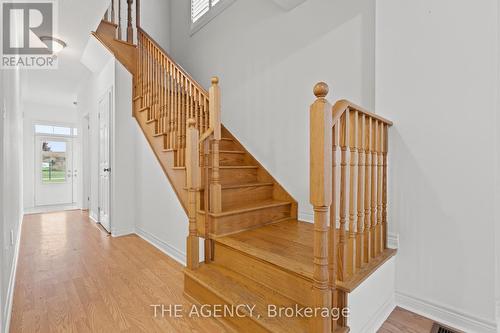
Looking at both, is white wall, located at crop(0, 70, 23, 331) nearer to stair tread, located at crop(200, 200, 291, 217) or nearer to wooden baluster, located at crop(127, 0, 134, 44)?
stair tread, located at crop(200, 200, 291, 217)

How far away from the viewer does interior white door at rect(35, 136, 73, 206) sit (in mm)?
6598

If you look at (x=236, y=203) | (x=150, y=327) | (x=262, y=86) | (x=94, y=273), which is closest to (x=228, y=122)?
(x=262, y=86)

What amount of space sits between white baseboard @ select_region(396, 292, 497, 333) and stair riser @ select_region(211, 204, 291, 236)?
3.84 ft

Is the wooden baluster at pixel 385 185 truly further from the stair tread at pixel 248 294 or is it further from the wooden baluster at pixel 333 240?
the stair tread at pixel 248 294

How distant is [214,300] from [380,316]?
108 centimetres

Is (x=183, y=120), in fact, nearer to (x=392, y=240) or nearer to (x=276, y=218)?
(x=276, y=218)

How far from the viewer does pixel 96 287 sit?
2104 mm

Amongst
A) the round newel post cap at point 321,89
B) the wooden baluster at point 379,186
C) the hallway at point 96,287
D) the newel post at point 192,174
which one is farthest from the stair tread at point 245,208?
the round newel post cap at point 321,89

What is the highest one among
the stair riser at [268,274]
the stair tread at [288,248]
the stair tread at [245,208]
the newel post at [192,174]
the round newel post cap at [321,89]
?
the round newel post cap at [321,89]

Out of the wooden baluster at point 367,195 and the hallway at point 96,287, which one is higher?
the wooden baluster at point 367,195

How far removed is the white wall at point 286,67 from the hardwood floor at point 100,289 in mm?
1437

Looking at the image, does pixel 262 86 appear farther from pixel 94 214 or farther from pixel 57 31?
pixel 94 214

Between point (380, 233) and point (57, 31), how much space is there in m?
4.22

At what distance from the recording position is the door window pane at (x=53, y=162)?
264 inches
